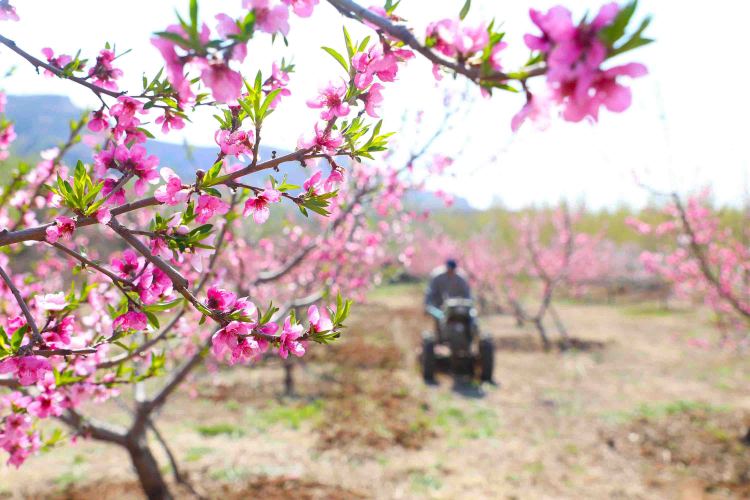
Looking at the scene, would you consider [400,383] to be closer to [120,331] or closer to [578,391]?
[578,391]

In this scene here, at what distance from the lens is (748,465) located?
526 cm

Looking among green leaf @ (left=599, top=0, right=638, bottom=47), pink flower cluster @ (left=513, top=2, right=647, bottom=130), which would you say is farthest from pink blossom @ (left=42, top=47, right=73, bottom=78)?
green leaf @ (left=599, top=0, right=638, bottom=47)

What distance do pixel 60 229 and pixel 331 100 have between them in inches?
33.2

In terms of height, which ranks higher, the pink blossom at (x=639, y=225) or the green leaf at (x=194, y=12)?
the pink blossom at (x=639, y=225)

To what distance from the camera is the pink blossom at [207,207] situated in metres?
1.40

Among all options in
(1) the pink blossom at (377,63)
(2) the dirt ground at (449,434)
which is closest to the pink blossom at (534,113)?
(1) the pink blossom at (377,63)

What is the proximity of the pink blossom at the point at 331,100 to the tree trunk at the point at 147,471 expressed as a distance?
3.43 meters

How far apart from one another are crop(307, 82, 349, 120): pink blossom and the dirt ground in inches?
156

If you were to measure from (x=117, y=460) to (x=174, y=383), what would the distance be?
2.82 m

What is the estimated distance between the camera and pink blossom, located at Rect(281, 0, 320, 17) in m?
1.08

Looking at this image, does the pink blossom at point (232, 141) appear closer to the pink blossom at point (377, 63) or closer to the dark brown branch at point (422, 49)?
the pink blossom at point (377, 63)

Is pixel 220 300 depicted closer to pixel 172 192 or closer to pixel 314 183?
pixel 172 192

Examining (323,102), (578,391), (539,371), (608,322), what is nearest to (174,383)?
(323,102)

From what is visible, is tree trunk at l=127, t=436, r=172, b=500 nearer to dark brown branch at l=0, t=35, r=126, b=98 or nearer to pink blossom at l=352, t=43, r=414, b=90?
dark brown branch at l=0, t=35, r=126, b=98
